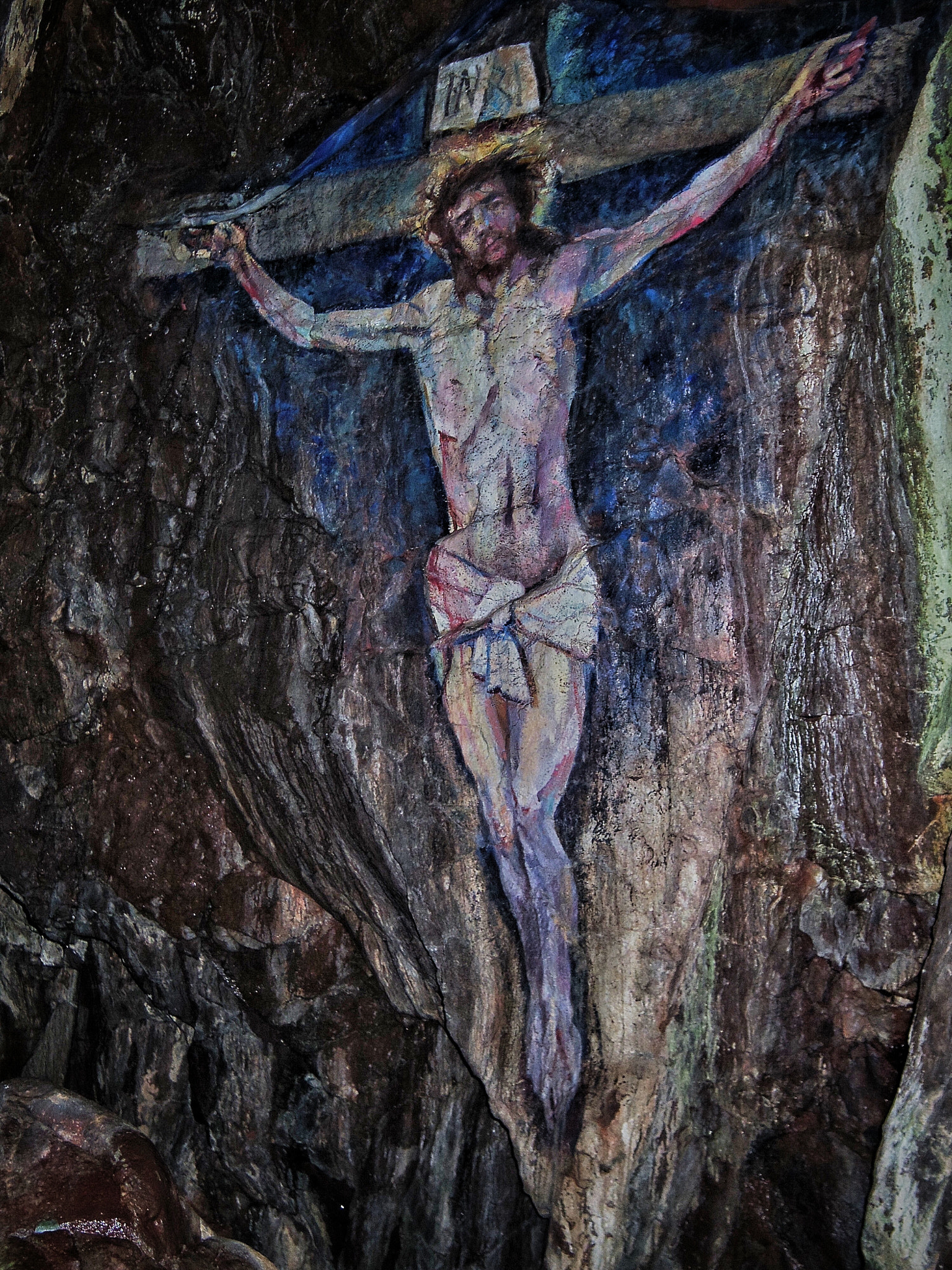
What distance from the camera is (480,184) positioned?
239 centimetres

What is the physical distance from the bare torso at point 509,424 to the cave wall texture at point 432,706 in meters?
0.07

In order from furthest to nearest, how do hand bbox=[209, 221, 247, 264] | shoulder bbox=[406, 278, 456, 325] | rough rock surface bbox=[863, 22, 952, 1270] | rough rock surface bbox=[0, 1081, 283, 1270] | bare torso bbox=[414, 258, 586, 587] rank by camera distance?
hand bbox=[209, 221, 247, 264] < shoulder bbox=[406, 278, 456, 325] < bare torso bbox=[414, 258, 586, 587] < rough rock surface bbox=[0, 1081, 283, 1270] < rough rock surface bbox=[863, 22, 952, 1270]

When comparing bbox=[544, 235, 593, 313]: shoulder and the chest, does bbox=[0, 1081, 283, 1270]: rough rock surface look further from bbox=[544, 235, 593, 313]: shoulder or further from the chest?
bbox=[544, 235, 593, 313]: shoulder

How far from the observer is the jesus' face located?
2.35 metres

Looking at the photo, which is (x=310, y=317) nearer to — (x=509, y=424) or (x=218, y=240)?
(x=218, y=240)

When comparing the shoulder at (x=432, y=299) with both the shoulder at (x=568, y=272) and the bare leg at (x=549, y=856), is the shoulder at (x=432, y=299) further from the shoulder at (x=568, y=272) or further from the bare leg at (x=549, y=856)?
the bare leg at (x=549, y=856)

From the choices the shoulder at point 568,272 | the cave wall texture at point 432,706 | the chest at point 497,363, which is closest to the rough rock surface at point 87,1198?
the cave wall texture at point 432,706

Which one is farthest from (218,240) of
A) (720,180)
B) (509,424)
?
(720,180)

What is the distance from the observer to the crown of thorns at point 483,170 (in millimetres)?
2332

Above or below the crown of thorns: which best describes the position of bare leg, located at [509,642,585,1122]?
below

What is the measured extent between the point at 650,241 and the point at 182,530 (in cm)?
144

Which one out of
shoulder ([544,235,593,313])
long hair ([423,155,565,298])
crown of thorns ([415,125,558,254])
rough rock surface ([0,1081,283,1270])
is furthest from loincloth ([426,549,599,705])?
rough rock surface ([0,1081,283,1270])

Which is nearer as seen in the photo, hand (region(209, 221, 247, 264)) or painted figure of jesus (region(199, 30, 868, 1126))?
painted figure of jesus (region(199, 30, 868, 1126))

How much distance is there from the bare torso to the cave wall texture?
69 millimetres
